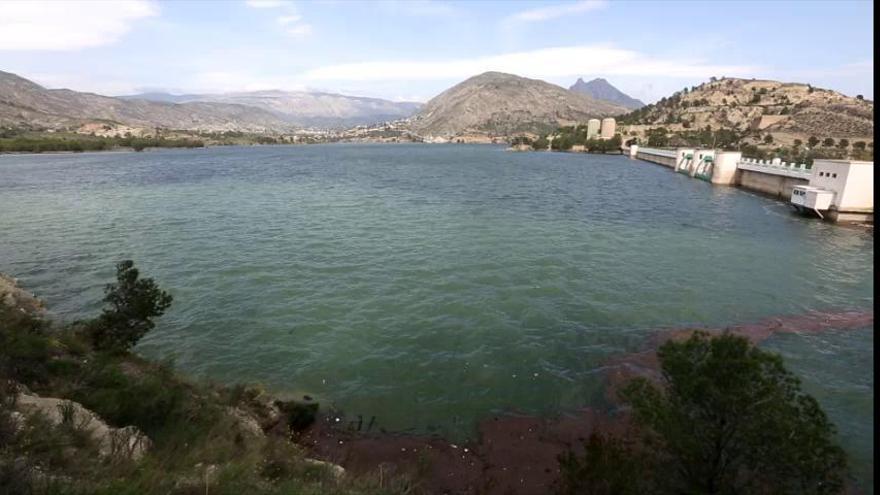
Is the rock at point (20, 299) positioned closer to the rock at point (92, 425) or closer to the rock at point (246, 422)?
the rock at point (246, 422)

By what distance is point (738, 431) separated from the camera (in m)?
8.30

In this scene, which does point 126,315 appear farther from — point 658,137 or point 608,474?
point 658,137

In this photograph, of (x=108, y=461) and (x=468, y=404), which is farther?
(x=468, y=404)

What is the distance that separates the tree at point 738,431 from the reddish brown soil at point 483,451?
12.6ft

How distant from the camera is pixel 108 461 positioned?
23.5 ft

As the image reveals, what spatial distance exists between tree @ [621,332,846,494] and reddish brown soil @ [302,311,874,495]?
3846 mm

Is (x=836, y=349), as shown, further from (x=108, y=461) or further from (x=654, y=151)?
(x=654, y=151)

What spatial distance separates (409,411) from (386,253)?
736 inches

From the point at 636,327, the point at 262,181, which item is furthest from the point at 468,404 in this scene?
the point at 262,181

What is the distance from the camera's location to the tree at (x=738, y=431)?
7.96 meters

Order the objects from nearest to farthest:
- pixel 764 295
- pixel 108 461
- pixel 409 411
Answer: pixel 108 461 → pixel 409 411 → pixel 764 295

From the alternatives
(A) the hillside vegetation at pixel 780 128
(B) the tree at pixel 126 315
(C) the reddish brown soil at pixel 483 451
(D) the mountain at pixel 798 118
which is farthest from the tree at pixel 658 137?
(B) the tree at pixel 126 315

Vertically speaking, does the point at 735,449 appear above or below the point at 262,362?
above

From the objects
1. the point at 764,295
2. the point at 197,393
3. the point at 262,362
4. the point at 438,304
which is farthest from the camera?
the point at 764,295
